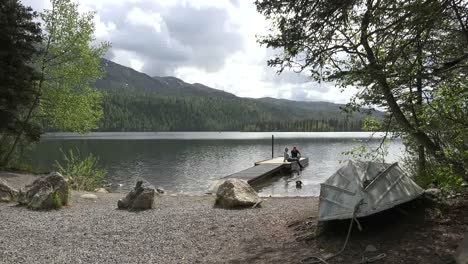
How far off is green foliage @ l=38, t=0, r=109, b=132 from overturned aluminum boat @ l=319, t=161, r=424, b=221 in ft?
65.7

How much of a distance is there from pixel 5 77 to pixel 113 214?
1167 cm

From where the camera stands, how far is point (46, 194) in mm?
11391

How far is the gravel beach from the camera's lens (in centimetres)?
690

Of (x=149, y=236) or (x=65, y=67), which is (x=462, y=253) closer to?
(x=149, y=236)

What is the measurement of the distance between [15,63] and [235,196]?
559 inches

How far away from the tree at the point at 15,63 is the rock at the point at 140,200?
1027 cm

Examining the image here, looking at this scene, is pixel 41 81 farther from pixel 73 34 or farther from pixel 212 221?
pixel 212 221

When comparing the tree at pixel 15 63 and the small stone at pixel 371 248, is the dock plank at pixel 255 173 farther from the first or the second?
the small stone at pixel 371 248

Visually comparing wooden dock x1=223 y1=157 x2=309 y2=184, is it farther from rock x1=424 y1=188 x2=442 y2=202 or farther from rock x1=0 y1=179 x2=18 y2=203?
rock x1=424 y1=188 x2=442 y2=202

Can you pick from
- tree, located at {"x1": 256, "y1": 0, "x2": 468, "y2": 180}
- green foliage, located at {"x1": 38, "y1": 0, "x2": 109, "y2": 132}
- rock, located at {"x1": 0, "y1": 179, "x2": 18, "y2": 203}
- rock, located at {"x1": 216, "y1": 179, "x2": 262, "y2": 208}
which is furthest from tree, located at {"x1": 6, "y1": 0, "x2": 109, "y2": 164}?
tree, located at {"x1": 256, "y1": 0, "x2": 468, "y2": 180}

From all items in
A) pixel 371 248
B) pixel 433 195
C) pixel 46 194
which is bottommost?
pixel 46 194

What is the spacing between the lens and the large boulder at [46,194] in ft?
36.9

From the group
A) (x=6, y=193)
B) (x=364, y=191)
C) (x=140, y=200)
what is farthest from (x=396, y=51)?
(x=6, y=193)

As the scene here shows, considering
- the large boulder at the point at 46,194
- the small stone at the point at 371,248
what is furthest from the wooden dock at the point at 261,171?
the small stone at the point at 371,248
